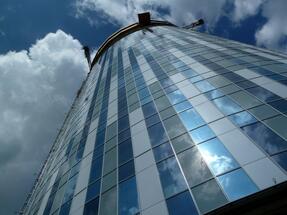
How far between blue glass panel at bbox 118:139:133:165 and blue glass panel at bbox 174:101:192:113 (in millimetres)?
4030

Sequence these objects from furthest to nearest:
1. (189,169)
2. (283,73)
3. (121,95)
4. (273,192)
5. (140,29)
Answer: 1. (140,29)
2. (121,95)
3. (283,73)
4. (189,169)
5. (273,192)

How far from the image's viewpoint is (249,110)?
888 inches

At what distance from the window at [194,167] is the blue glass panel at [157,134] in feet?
8.97

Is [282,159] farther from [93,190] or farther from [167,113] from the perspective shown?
[93,190]

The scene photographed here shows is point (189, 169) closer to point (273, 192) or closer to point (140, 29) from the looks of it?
point (273, 192)

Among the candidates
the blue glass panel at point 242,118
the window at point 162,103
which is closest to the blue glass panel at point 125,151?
the window at point 162,103

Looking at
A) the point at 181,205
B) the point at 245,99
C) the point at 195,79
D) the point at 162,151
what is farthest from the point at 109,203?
the point at 195,79

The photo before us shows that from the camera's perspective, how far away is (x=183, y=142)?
2219 cm

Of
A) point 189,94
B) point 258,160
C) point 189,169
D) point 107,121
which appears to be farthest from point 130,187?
point 107,121

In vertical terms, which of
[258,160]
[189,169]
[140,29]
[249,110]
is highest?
[140,29]

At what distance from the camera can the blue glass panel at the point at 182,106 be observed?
26047mm

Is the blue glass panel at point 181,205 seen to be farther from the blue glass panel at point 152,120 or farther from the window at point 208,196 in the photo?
the blue glass panel at point 152,120

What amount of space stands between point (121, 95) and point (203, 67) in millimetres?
8644

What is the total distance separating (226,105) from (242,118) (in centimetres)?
239
